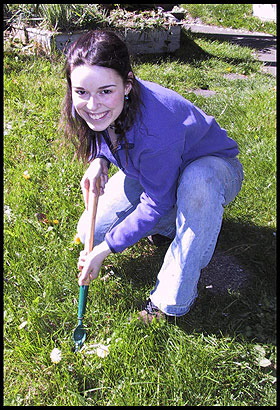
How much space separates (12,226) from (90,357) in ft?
3.15

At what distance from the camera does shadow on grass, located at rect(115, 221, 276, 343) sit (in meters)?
1.96

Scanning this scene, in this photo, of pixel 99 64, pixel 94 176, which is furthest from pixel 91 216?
pixel 99 64

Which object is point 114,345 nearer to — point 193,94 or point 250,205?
point 250,205

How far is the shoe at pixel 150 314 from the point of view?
193 centimetres

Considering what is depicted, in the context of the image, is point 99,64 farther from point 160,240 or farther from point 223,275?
point 223,275

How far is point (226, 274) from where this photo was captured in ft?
7.39

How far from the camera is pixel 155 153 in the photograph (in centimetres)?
179

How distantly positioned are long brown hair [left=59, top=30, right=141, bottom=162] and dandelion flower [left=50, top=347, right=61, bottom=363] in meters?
0.89

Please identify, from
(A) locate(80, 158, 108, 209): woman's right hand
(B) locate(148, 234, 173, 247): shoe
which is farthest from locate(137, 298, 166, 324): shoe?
(A) locate(80, 158, 108, 209): woman's right hand

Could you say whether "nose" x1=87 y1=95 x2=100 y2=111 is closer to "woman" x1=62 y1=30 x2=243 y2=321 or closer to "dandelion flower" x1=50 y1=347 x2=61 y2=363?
"woman" x1=62 y1=30 x2=243 y2=321

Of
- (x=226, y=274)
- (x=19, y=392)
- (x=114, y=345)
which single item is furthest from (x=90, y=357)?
(x=226, y=274)

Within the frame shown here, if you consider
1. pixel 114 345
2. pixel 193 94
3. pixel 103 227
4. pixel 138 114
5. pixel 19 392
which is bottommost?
pixel 19 392

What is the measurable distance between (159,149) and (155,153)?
0.07ft

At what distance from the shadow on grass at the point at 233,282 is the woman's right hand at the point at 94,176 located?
43 centimetres
